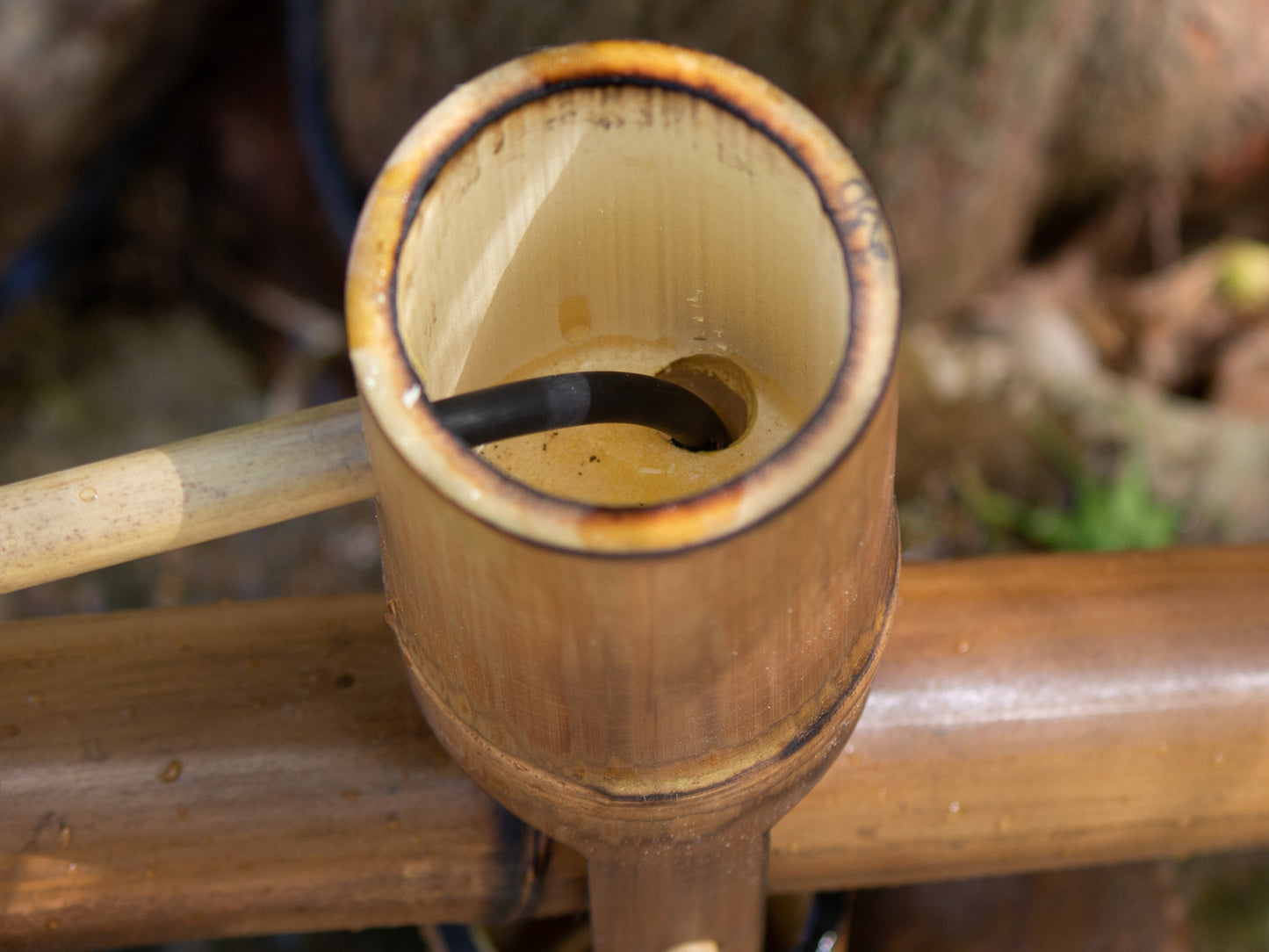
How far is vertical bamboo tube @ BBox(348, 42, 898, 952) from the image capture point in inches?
16.1

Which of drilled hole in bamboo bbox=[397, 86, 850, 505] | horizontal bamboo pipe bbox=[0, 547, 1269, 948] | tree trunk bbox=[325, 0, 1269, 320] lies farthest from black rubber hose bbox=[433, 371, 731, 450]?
tree trunk bbox=[325, 0, 1269, 320]

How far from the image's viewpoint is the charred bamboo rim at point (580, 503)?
397 mm

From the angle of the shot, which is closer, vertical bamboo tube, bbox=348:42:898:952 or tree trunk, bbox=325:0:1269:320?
vertical bamboo tube, bbox=348:42:898:952

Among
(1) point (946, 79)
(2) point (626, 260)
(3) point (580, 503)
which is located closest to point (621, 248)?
(2) point (626, 260)

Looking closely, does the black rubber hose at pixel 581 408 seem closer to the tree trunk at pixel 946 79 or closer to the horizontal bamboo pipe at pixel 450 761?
the horizontal bamboo pipe at pixel 450 761

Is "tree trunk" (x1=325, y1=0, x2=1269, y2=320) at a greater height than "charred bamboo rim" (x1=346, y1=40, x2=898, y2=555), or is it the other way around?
"charred bamboo rim" (x1=346, y1=40, x2=898, y2=555)

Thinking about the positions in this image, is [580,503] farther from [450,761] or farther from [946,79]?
[946,79]

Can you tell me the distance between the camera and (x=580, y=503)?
0.40 m

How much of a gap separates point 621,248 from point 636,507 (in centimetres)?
23

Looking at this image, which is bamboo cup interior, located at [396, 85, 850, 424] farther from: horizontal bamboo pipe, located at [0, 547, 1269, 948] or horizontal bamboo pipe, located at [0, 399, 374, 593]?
horizontal bamboo pipe, located at [0, 547, 1269, 948]

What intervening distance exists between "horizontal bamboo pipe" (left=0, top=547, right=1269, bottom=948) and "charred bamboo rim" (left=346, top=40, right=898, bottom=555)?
0.32 metres

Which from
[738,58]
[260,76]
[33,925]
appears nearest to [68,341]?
[260,76]

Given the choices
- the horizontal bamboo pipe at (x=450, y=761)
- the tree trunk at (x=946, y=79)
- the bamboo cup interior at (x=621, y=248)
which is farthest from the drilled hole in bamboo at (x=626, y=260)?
the tree trunk at (x=946, y=79)

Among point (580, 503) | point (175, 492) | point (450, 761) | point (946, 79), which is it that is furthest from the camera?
point (946, 79)
